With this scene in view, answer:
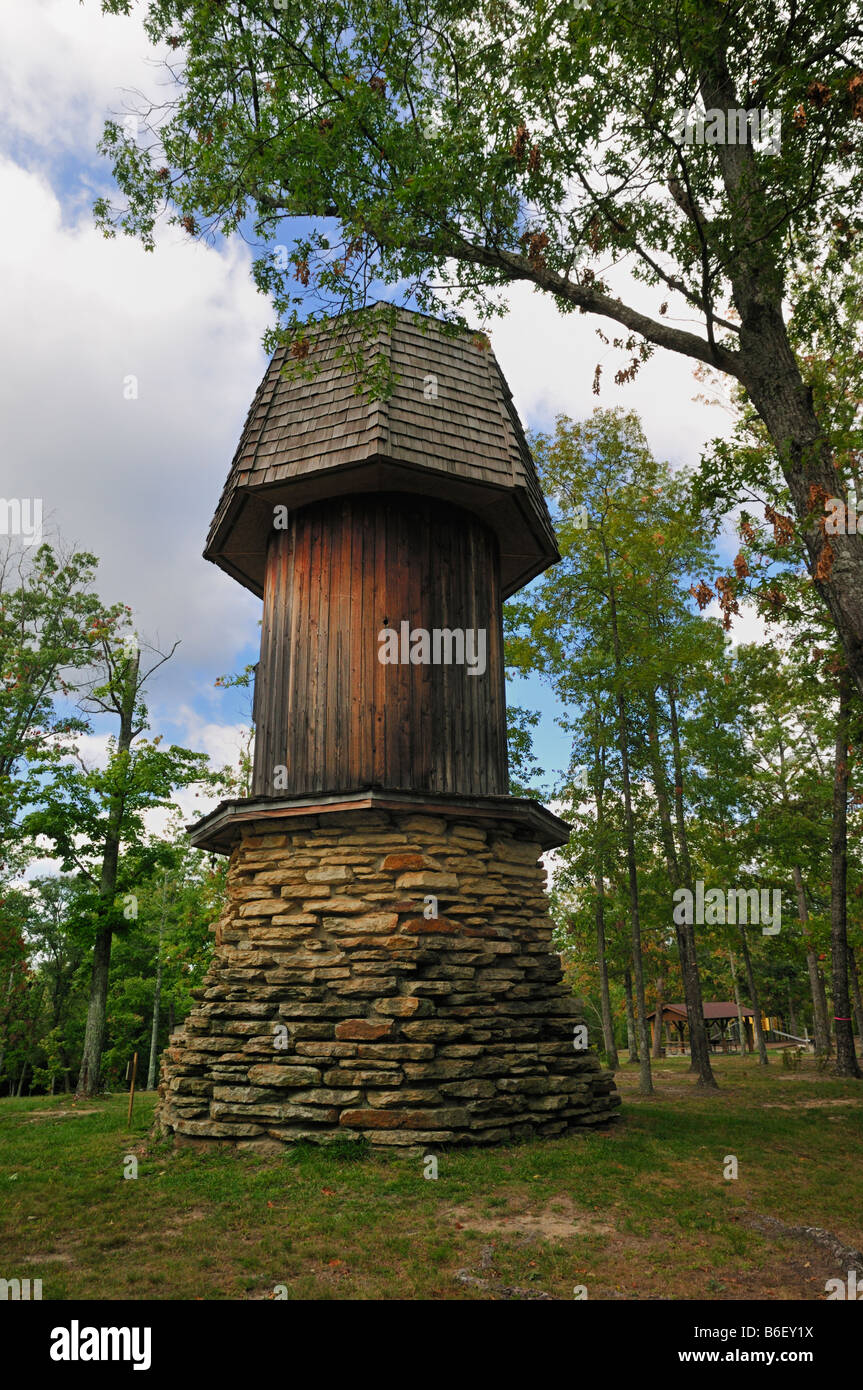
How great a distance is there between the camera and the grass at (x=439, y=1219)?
16.8 ft

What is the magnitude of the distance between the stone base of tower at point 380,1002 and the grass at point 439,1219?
0.39 metres

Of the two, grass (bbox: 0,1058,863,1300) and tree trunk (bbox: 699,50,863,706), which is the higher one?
tree trunk (bbox: 699,50,863,706)

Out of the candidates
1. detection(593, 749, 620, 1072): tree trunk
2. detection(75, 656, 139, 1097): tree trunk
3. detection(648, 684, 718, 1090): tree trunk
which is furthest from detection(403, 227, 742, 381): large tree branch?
detection(75, 656, 139, 1097): tree trunk

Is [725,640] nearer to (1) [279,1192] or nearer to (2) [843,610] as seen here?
(2) [843,610]

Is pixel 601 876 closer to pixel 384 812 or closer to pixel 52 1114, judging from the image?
pixel 384 812

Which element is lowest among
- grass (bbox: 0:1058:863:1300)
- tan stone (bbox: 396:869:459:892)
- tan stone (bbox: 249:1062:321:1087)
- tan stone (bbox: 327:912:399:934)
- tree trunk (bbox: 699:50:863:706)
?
grass (bbox: 0:1058:863:1300)

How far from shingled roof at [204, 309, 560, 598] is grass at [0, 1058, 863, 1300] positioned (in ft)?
25.5

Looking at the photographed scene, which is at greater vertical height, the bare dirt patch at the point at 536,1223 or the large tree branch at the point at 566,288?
the large tree branch at the point at 566,288

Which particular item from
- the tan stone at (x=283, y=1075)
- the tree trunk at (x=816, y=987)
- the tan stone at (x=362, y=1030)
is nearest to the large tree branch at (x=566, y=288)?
the tan stone at (x=362, y=1030)

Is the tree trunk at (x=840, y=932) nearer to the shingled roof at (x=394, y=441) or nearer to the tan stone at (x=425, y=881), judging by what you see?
the shingled roof at (x=394, y=441)

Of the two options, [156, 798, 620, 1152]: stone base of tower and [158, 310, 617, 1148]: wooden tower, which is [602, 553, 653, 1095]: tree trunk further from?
[156, 798, 620, 1152]: stone base of tower

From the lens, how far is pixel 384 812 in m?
9.31

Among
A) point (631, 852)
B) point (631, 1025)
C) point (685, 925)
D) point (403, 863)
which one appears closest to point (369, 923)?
point (403, 863)

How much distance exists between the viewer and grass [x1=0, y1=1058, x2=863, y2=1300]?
202 inches
